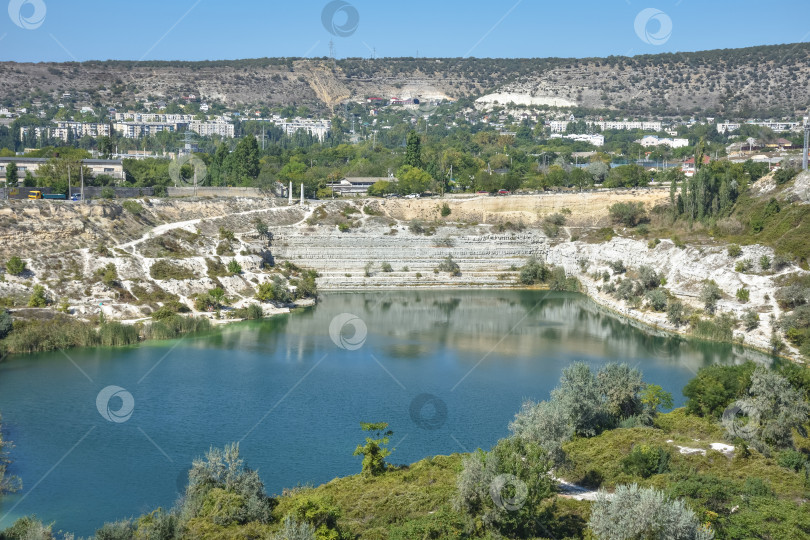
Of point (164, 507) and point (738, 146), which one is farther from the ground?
point (738, 146)

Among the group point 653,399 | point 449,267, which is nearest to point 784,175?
point 449,267

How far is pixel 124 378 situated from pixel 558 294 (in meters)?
29.5

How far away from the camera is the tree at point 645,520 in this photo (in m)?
14.6

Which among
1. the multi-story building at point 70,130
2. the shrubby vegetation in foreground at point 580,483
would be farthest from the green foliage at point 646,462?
the multi-story building at point 70,130

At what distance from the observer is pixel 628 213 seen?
6016 centimetres

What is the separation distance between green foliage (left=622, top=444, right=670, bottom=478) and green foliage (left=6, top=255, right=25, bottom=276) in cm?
3287

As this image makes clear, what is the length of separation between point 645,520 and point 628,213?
156 feet

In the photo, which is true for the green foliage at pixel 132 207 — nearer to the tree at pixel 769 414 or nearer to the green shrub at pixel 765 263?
the green shrub at pixel 765 263

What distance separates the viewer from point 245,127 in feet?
476

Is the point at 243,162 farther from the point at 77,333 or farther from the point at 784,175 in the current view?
the point at 784,175

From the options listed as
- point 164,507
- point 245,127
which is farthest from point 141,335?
point 245,127

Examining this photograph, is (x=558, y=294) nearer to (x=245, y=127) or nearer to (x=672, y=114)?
(x=245, y=127)

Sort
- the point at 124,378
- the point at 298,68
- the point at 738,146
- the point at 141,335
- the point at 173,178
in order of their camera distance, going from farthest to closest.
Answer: the point at 298,68 → the point at 738,146 → the point at 173,178 → the point at 141,335 → the point at 124,378

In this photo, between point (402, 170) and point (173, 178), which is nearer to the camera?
point (173, 178)
